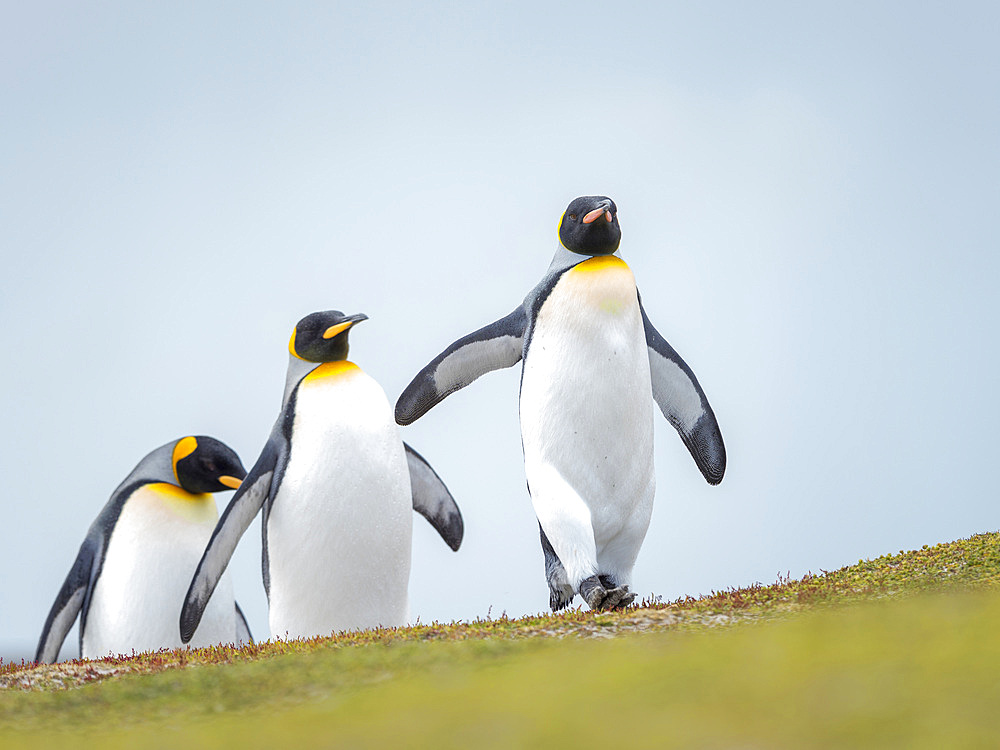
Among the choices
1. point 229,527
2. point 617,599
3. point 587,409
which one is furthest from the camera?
point 229,527

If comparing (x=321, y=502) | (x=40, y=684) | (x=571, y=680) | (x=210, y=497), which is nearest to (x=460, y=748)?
(x=571, y=680)

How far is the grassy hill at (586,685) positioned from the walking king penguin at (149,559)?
2.87 m

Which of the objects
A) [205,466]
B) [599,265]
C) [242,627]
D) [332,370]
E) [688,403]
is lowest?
A: [242,627]

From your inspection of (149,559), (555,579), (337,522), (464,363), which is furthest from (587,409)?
(149,559)

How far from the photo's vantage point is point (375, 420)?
31.5 feet

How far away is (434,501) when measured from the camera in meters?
11.3

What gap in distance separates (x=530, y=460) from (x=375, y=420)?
163 cm

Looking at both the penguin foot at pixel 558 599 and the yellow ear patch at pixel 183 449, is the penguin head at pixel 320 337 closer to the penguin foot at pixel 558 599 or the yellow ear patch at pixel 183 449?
the yellow ear patch at pixel 183 449

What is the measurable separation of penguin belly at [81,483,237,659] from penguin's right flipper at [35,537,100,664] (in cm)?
19

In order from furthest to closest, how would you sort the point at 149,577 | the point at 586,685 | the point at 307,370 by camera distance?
1. the point at 149,577
2. the point at 307,370
3. the point at 586,685

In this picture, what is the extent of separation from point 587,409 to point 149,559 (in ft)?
15.5

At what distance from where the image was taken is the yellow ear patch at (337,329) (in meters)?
9.73

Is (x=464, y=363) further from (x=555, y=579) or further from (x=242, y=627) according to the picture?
(x=242, y=627)

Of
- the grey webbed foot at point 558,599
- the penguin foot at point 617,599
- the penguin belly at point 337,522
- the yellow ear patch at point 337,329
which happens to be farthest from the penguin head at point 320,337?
the penguin foot at point 617,599
